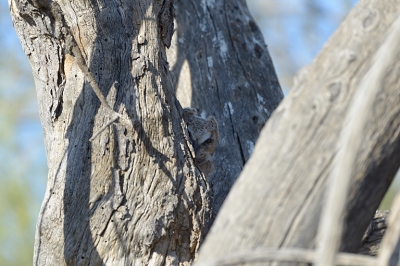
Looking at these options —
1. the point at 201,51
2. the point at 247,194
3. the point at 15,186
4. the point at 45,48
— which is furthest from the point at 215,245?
the point at 15,186

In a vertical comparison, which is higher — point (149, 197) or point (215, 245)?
point (149, 197)

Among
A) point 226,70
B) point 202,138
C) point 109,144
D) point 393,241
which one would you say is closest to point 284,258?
point 393,241

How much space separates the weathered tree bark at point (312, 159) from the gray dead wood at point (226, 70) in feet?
7.28

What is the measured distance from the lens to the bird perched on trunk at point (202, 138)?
307cm

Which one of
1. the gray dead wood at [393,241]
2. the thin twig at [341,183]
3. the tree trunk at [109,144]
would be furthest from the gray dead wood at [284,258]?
the tree trunk at [109,144]

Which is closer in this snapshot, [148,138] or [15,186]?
[148,138]

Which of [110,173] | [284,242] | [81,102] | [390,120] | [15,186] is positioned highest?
[15,186]

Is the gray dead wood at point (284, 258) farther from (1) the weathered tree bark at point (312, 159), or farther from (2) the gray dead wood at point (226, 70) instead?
(2) the gray dead wood at point (226, 70)

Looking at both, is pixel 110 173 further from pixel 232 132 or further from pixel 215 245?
pixel 232 132

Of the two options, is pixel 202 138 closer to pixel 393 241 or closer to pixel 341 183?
pixel 393 241

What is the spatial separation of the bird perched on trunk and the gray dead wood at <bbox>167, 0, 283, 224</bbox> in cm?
55

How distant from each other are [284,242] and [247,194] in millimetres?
172

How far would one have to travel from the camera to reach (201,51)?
425cm

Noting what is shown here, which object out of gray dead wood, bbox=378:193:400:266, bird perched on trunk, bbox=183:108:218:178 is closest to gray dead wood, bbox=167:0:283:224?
bird perched on trunk, bbox=183:108:218:178
